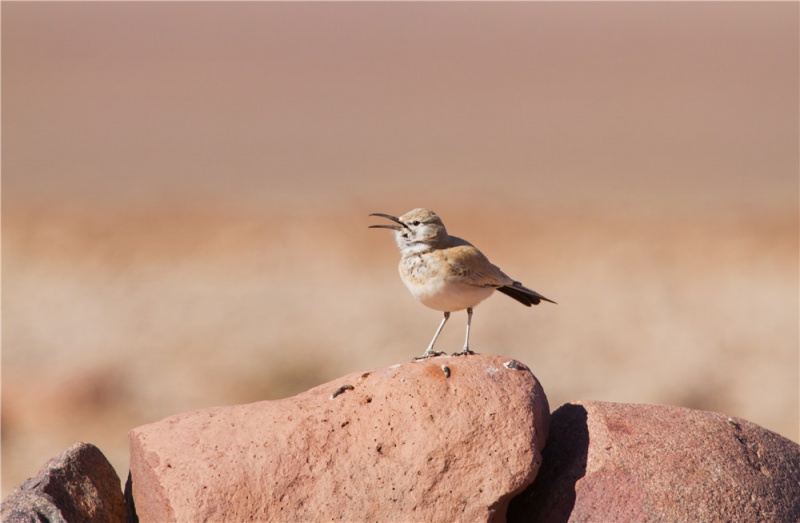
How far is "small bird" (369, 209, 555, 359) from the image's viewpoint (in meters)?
8.70

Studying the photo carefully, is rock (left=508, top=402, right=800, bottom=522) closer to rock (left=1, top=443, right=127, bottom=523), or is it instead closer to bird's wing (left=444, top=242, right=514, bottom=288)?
bird's wing (left=444, top=242, right=514, bottom=288)

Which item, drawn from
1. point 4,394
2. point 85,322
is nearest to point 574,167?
point 85,322

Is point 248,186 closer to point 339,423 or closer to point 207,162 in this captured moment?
point 207,162

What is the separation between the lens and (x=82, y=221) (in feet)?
101

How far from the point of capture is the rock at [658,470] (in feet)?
24.1

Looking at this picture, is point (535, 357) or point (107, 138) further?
point (107, 138)

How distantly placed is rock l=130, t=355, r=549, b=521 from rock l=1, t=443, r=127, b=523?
1.59 ft

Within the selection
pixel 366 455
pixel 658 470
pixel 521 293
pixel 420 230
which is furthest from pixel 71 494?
pixel 658 470

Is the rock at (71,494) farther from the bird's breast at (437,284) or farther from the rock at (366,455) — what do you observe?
the bird's breast at (437,284)

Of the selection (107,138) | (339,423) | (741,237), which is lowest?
(741,237)

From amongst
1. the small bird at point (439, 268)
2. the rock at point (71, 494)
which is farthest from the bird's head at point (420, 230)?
the rock at point (71, 494)

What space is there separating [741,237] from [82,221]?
16359mm

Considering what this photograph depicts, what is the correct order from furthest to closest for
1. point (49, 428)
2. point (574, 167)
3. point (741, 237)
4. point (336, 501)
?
1. point (574, 167)
2. point (741, 237)
3. point (49, 428)
4. point (336, 501)

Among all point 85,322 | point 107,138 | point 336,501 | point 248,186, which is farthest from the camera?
point 107,138
